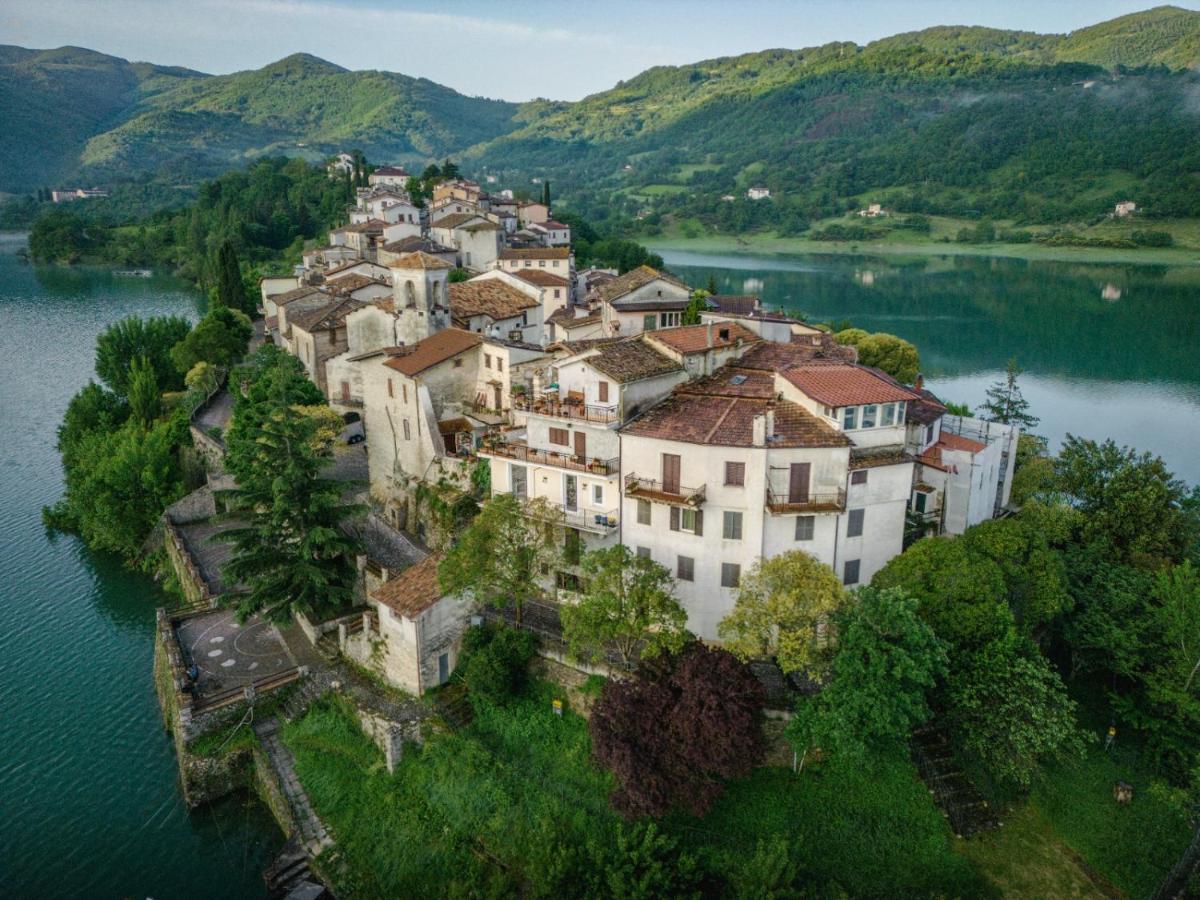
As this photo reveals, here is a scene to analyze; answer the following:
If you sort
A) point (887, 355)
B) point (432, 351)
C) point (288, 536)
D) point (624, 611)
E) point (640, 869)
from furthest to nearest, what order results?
point (887, 355)
point (432, 351)
point (288, 536)
point (624, 611)
point (640, 869)

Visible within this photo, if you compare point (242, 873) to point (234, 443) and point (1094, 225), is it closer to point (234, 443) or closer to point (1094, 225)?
point (234, 443)

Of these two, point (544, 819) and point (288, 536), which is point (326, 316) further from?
point (544, 819)

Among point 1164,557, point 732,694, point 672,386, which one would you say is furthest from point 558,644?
point 1164,557

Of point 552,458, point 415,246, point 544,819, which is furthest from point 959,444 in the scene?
point 415,246

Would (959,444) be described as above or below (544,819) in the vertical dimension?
above

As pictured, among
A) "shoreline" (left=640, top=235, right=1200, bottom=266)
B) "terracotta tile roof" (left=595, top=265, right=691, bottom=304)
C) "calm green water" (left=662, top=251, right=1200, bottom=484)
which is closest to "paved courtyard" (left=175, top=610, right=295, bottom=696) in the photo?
"terracotta tile roof" (left=595, top=265, right=691, bottom=304)
